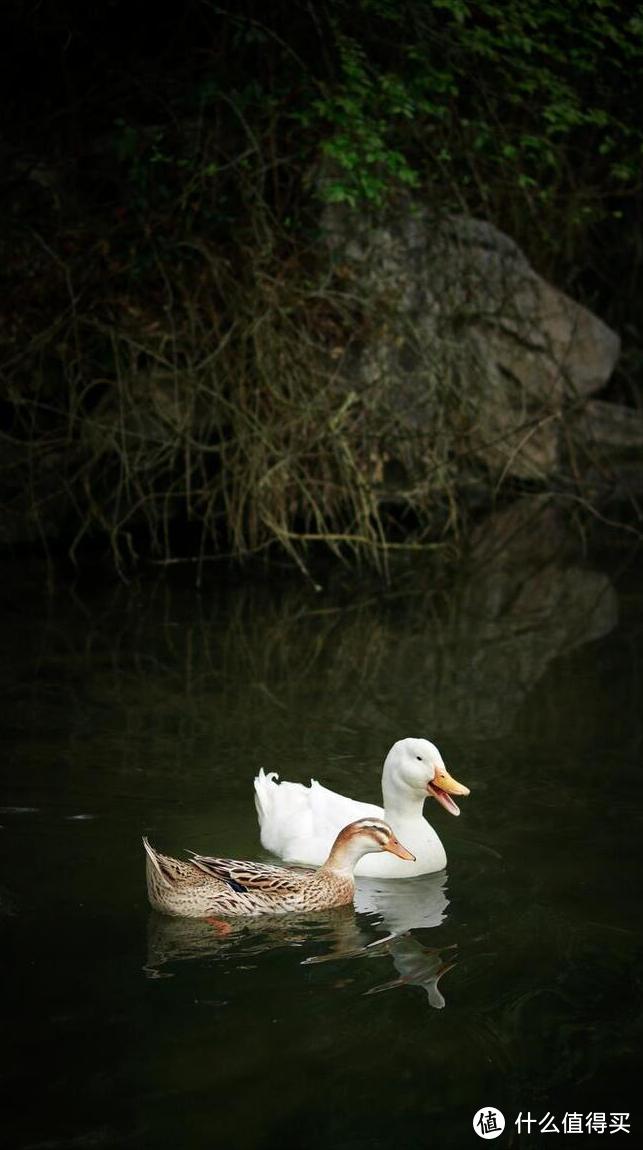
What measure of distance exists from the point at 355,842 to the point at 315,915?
28 cm

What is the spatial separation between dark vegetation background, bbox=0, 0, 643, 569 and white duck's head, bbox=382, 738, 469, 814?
5001mm

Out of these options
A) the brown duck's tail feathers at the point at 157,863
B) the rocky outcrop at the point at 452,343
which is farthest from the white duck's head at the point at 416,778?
the rocky outcrop at the point at 452,343

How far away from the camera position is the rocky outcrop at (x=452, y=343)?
1169cm

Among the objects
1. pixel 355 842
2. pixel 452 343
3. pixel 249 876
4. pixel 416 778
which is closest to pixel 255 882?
pixel 249 876

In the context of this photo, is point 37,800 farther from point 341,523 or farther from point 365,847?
point 341,523

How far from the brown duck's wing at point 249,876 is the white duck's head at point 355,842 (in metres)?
0.15

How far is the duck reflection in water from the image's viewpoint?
455cm

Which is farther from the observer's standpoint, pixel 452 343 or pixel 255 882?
pixel 452 343

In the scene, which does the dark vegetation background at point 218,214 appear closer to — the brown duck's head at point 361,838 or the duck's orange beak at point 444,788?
the duck's orange beak at point 444,788

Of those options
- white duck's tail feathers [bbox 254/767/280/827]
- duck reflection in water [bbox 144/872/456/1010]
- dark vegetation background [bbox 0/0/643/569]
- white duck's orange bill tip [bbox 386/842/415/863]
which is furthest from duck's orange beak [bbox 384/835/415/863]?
dark vegetation background [bbox 0/0/643/569]

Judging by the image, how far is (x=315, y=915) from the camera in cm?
501

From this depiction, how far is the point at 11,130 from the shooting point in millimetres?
12008

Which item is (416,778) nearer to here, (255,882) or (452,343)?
(255,882)

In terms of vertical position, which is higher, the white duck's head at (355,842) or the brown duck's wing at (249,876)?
the white duck's head at (355,842)
